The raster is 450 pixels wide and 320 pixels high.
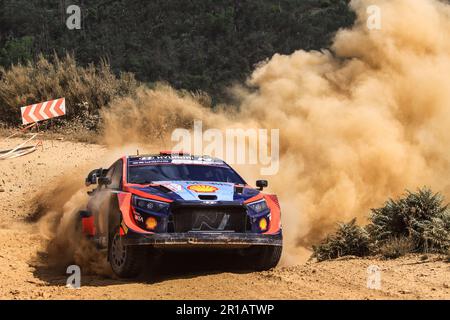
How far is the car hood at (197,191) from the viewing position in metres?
9.62

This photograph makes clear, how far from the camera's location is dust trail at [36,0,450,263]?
54.6 ft

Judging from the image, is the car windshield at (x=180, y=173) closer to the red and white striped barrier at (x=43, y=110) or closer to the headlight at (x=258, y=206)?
the headlight at (x=258, y=206)

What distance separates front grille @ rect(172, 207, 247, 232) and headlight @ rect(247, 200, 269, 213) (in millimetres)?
154

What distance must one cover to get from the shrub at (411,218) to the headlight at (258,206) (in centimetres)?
243

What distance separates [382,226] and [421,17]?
877 cm

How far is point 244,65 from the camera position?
139ft

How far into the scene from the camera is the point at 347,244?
11664 mm

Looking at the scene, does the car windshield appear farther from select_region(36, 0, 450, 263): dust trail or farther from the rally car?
select_region(36, 0, 450, 263): dust trail

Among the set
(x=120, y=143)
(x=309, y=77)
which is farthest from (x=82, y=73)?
(x=309, y=77)

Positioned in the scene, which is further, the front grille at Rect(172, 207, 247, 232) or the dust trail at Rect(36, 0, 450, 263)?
the dust trail at Rect(36, 0, 450, 263)

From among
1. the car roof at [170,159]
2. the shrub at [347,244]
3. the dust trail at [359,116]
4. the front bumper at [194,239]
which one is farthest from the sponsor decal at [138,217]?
the dust trail at [359,116]

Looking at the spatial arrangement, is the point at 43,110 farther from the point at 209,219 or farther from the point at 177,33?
the point at 177,33

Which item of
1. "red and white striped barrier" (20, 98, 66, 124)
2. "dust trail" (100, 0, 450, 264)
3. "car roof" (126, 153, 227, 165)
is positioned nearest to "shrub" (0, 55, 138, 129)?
"red and white striped barrier" (20, 98, 66, 124)

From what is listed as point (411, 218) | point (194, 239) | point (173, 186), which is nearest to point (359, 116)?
point (411, 218)
